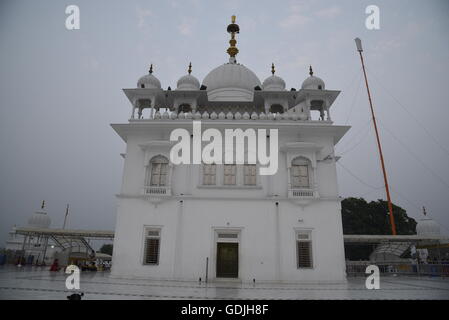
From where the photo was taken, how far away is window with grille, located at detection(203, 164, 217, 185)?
54.2 feet

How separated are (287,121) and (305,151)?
217 cm

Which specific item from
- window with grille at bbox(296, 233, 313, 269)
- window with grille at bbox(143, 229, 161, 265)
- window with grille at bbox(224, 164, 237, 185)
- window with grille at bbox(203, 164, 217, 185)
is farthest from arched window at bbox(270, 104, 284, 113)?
window with grille at bbox(143, 229, 161, 265)

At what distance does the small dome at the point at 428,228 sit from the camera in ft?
92.2

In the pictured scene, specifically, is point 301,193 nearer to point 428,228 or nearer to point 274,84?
point 274,84

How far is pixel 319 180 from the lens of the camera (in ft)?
53.8

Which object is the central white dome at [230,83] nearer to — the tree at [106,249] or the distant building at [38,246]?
the distant building at [38,246]

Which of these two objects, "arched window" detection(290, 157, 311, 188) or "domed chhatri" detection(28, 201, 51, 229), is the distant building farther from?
"arched window" detection(290, 157, 311, 188)

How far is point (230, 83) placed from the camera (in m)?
22.3

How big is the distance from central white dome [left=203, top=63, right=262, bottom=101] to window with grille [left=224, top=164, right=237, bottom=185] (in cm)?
665

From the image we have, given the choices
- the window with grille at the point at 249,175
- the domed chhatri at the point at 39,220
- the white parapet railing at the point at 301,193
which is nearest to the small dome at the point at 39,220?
the domed chhatri at the point at 39,220

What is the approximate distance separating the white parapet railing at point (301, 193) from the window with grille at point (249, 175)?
2057 mm
